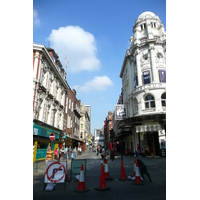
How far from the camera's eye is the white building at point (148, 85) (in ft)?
72.9

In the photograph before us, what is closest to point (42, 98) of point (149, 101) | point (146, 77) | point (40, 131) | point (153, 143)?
point (40, 131)

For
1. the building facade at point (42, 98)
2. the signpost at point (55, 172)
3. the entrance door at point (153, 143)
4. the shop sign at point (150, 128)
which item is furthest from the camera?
the entrance door at point (153, 143)

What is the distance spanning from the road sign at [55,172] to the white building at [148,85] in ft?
59.3

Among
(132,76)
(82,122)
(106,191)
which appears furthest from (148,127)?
(82,122)

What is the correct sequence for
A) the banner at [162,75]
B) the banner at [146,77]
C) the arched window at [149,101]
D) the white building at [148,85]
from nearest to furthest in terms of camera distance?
the white building at [148,85], the banner at [162,75], the arched window at [149,101], the banner at [146,77]

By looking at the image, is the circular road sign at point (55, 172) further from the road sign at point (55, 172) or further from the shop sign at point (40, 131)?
the shop sign at point (40, 131)

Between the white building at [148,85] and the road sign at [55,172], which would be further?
the white building at [148,85]

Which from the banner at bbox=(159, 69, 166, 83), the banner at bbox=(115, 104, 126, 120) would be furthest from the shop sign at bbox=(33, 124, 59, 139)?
the banner at bbox=(159, 69, 166, 83)

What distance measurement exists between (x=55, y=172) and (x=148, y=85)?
68.1 feet

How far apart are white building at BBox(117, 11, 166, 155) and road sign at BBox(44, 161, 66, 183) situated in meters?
18.1

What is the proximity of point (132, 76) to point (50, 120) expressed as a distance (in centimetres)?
1645

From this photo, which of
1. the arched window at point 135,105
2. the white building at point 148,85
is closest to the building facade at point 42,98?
the white building at point 148,85

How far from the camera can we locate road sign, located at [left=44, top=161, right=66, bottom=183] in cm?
560
